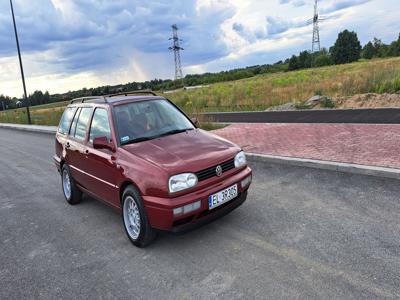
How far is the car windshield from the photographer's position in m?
4.67

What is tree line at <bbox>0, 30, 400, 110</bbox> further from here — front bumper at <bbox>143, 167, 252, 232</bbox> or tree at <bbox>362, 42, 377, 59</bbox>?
front bumper at <bbox>143, 167, 252, 232</bbox>

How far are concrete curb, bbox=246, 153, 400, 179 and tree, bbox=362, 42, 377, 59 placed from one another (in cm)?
10474

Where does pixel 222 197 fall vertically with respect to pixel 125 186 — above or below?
below

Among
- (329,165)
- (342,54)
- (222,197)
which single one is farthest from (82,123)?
(342,54)

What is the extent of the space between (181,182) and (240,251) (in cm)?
103

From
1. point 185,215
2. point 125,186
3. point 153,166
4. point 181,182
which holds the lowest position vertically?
point 185,215

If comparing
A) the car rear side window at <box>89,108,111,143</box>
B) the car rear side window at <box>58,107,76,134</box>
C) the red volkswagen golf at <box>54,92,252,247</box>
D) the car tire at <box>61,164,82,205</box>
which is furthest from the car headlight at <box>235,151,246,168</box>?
the car rear side window at <box>58,107,76,134</box>

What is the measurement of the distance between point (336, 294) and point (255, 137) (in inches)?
293

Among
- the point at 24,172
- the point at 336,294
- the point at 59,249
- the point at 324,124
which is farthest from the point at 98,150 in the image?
the point at 324,124

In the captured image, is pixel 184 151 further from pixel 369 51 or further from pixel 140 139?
pixel 369 51

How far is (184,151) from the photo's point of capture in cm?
419

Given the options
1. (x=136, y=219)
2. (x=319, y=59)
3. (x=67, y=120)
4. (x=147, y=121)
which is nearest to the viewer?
(x=136, y=219)

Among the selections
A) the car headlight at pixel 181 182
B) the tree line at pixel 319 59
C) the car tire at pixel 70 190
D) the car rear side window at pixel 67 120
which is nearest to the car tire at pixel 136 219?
the car headlight at pixel 181 182

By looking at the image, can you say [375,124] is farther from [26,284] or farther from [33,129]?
[33,129]
